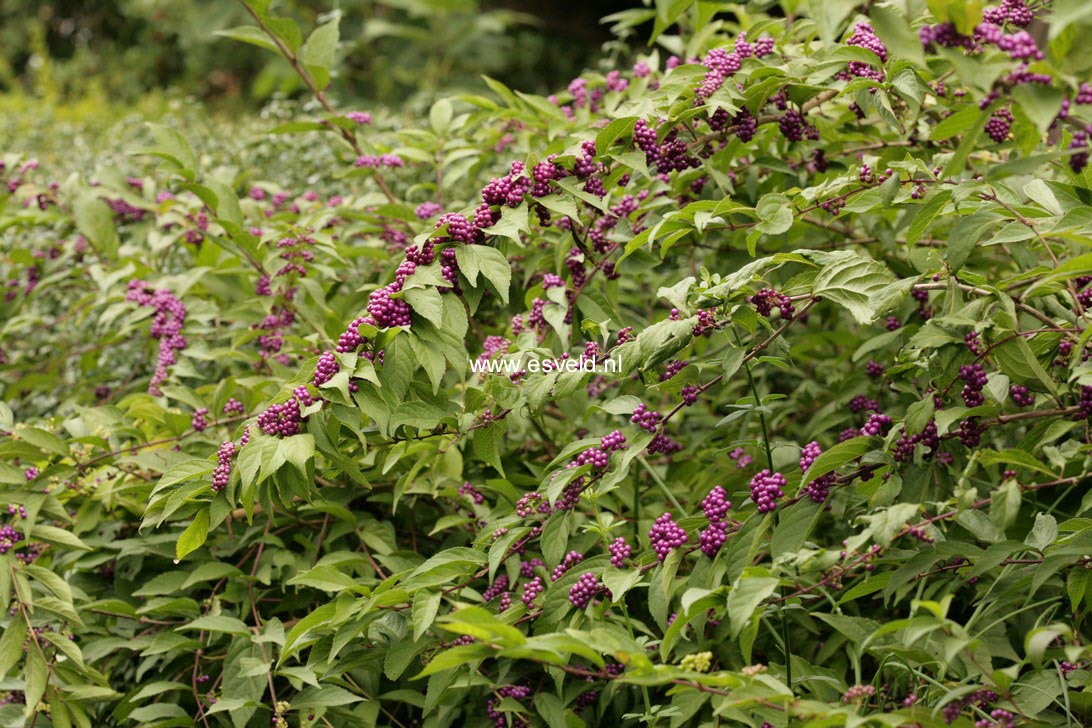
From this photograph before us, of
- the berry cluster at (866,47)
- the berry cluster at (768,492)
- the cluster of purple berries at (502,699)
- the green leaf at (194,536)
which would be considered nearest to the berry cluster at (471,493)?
the cluster of purple berries at (502,699)

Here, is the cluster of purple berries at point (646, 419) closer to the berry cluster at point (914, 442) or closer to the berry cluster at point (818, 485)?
Result: the berry cluster at point (818, 485)

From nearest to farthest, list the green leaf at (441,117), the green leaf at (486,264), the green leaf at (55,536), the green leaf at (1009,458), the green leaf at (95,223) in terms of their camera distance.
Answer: the green leaf at (1009,458)
the green leaf at (486,264)
the green leaf at (55,536)
the green leaf at (441,117)
the green leaf at (95,223)

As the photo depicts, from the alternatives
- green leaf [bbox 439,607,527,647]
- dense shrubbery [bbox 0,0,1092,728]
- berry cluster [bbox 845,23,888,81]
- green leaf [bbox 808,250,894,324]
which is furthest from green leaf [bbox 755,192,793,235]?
green leaf [bbox 439,607,527,647]

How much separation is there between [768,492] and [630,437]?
0.83 feet

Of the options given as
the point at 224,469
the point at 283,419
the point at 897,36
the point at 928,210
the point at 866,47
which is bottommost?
the point at 224,469

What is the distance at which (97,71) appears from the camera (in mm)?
9047

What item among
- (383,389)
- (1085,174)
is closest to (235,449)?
(383,389)

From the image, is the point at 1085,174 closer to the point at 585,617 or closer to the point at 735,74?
the point at 735,74

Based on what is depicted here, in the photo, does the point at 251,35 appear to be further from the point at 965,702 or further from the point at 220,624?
the point at 965,702

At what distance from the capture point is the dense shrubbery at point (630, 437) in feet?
5.36

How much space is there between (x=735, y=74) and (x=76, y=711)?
1860mm

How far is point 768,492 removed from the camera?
1721 millimetres

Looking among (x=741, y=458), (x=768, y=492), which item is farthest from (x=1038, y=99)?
(x=741, y=458)

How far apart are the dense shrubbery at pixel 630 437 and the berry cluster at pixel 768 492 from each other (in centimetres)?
2
